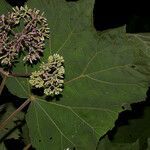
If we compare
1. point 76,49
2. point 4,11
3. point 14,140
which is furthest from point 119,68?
point 14,140

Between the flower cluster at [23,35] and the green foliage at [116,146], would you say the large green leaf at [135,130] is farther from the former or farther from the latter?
the flower cluster at [23,35]

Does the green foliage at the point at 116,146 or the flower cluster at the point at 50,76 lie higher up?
the flower cluster at the point at 50,76

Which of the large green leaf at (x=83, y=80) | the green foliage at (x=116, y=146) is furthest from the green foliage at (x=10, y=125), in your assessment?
the green foliage at (x=116, y=146)

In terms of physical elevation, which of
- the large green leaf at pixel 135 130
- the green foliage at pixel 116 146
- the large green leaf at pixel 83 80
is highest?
the large green leaf at pixel 83 80

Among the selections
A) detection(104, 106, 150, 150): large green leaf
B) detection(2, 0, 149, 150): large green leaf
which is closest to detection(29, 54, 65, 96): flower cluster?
detection(2, 0, 149, 150): large green leaf

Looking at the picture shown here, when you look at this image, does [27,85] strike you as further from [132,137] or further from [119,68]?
[132,137]
